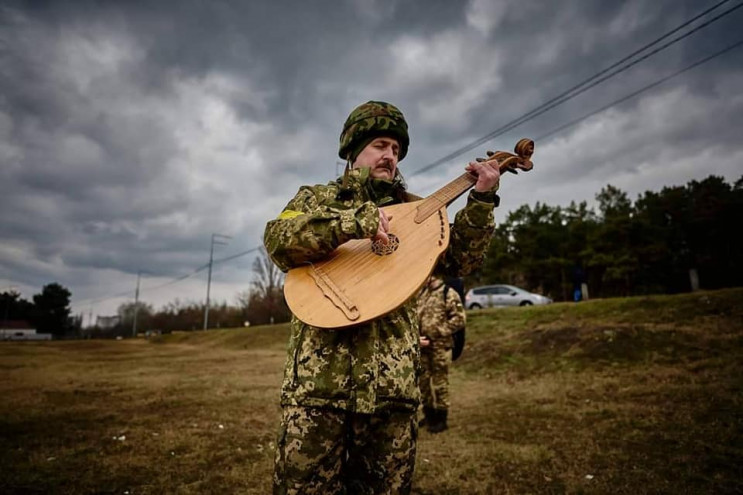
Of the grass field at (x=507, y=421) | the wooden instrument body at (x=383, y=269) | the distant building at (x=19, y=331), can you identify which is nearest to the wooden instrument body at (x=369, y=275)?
the wooden instrument body at (x=383, y=269)

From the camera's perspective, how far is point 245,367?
1415 cm

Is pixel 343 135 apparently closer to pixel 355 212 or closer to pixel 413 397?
pixel 355 212

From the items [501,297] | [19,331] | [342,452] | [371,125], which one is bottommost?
[342,452]

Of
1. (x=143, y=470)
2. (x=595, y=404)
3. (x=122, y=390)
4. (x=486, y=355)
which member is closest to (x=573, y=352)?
(x=486, y=355)

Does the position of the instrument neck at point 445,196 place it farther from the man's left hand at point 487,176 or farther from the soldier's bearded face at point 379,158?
the soldier's bearded face at point 379,158

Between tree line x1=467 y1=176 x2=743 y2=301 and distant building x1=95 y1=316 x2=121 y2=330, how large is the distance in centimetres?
6547

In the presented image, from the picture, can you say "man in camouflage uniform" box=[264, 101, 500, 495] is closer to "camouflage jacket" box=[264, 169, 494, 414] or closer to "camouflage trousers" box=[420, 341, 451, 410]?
"camouflage jacket" box=[264, 169, 494, 414]

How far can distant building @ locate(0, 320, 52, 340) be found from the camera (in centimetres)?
6116

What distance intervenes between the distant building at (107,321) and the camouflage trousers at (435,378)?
260 feet

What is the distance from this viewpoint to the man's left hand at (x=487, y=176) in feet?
6.41

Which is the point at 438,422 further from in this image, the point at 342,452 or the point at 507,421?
the point at 342,452

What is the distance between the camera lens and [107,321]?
72188 mm

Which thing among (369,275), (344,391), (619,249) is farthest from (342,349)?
(619,249)

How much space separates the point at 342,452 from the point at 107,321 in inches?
3413
